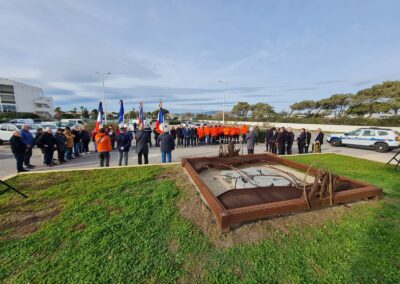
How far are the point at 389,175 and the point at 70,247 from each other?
341 inches

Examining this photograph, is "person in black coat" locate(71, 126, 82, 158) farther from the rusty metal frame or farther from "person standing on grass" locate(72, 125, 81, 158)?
the rusty metal frame

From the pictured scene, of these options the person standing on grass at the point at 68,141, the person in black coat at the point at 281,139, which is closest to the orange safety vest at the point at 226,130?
the person in black coat at the point at 281,139

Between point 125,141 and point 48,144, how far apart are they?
3439mm

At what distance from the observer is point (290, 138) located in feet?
37.6

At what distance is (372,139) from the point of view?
46.0 ft

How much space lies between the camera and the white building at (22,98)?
6562 cm

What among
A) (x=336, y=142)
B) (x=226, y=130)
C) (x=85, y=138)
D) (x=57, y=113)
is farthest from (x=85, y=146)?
(x=57, y=113)

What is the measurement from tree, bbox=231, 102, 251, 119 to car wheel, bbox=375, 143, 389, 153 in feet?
189

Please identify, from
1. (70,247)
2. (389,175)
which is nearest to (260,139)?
(389,175)

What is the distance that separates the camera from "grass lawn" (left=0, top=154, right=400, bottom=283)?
2.42m

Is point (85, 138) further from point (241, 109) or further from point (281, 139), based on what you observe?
point (241, 109)

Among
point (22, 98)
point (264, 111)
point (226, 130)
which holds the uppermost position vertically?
point (22, 98)

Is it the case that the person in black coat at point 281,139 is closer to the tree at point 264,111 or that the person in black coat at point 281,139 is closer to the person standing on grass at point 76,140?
the person standing on grass at point 76,140

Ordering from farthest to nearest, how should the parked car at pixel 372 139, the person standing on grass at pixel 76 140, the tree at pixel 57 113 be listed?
the tree at pixel 57 113 < the parked car at pixel 372 139 < the person standing on grass at pixel 76 140
